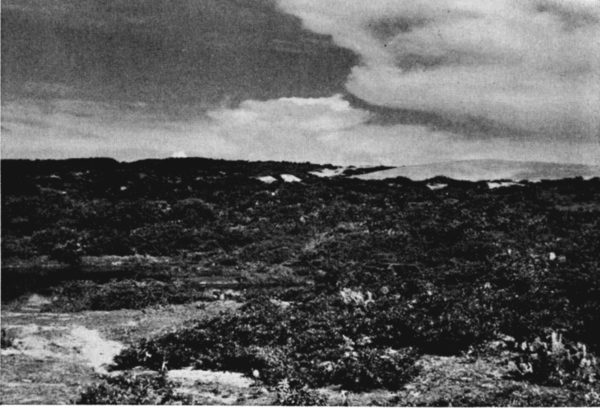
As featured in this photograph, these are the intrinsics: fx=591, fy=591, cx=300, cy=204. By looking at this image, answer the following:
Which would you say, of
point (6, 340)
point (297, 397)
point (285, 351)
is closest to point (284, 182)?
point (285, 351)

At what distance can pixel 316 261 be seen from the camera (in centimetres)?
977

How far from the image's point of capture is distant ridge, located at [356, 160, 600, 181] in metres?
10.1

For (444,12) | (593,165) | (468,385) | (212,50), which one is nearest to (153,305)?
(212,50)

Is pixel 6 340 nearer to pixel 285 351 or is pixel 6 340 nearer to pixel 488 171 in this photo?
pixel 285 351

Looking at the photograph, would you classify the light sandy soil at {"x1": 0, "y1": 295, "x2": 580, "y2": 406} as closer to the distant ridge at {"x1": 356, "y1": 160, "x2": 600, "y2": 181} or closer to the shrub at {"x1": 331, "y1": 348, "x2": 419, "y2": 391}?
the shrub at {"x1": 331, "y1": 348, "x2": 419, "y2": 391}

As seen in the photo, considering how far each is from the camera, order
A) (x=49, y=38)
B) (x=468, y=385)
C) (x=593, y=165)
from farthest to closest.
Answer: (x=593, y=165) < (x=49, y=38) < (x=468, y=385)

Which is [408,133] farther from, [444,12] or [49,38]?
[49,38]

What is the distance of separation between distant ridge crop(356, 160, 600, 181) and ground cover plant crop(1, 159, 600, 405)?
185 mm

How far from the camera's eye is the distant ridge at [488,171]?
1012 cm

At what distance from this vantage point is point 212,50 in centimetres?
939

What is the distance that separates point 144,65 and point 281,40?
2192 mm

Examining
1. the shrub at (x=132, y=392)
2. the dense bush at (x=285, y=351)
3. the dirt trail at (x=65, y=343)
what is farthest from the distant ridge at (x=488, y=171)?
the shrub at (x=132, y=392)

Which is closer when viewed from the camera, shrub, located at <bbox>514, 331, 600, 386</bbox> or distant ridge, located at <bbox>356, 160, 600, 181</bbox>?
shrub, located at <bbox>514, 331, 600, 386</bbox>

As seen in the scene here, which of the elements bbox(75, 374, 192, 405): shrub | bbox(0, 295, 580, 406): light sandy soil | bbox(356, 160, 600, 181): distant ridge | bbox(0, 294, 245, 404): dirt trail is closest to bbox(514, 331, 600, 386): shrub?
bbox(0, 295, 580, 406): light sandy soil
